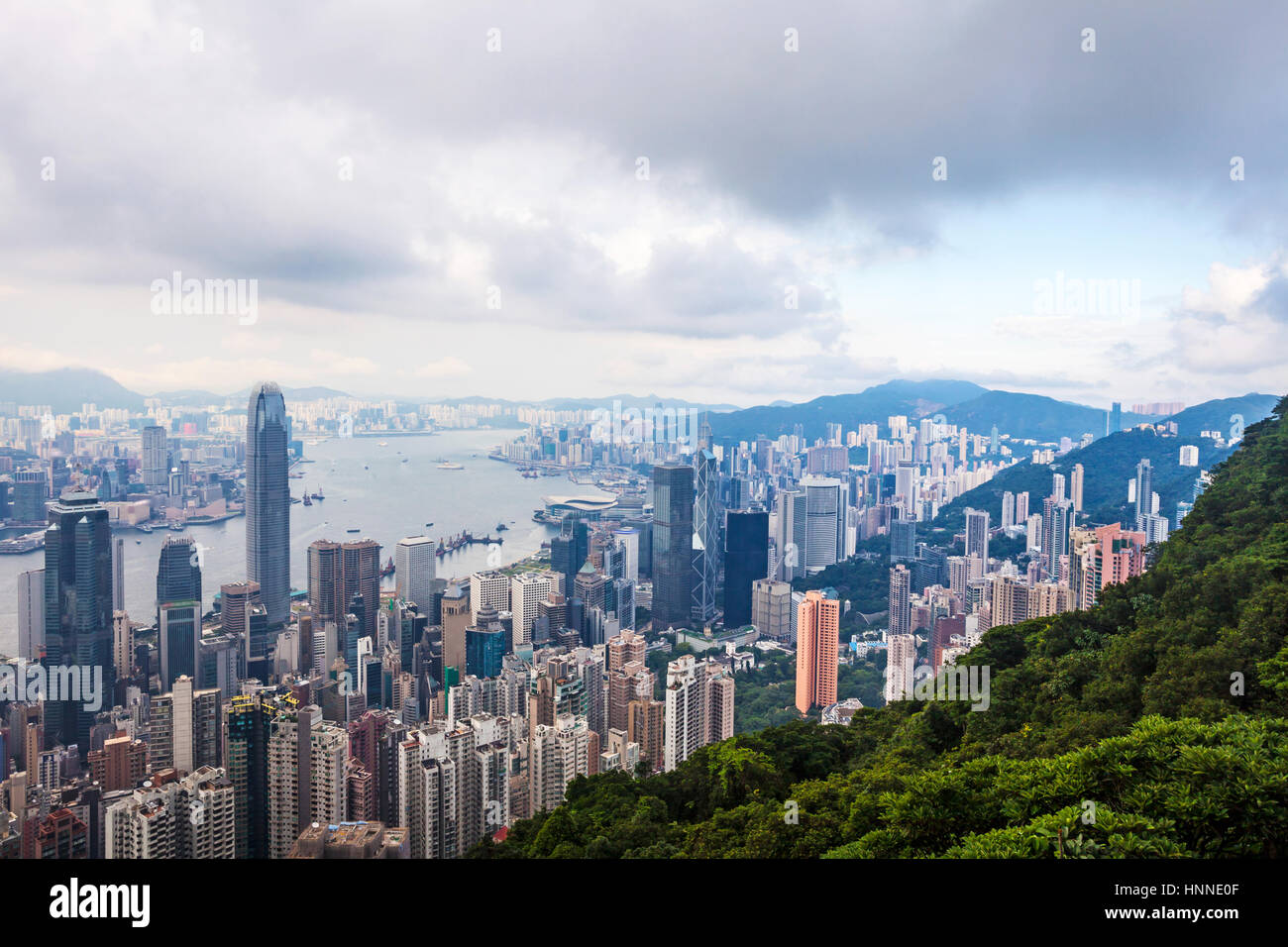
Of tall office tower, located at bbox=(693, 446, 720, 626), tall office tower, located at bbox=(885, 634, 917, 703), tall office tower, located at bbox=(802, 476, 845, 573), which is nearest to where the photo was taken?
tall office tower, located at bbox=(885, 634, 917, 703)

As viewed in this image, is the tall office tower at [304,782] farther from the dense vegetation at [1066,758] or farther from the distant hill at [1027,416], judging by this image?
the distant hill at [1027,416]

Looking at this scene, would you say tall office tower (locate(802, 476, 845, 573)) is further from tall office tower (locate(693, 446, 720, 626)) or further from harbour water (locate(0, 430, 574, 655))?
harbour water (locate(0, 430, 574, 655))

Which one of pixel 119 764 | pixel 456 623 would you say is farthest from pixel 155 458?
pixel 456 623

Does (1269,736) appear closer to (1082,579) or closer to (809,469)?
(1082,579)
